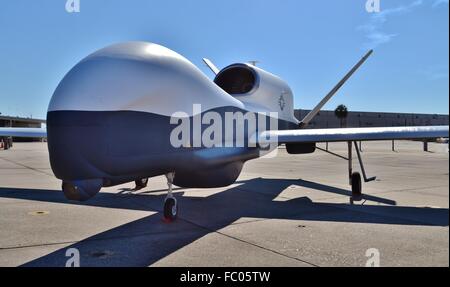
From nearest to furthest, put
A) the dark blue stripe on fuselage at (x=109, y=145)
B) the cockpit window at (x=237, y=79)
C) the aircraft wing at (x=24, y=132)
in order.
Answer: the dark blue stripe on fuselage at (x=109, y=145), the cockpit window at (x=237, y=79), the aircraft wing at (x=24, y=132)

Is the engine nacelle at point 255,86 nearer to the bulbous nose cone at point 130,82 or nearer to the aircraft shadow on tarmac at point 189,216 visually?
the aircraft shadow on tarmac at point 189,216

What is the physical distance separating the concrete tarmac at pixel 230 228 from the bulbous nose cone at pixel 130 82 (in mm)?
2017

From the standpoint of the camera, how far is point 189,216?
7.82 m

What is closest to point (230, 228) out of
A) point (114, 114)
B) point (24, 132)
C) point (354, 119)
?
point (114, 114)

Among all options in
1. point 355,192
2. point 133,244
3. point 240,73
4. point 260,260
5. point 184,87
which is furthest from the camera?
point 240,73

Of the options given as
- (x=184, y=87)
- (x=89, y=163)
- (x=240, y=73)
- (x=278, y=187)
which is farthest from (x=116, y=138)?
(x=278, y=187)

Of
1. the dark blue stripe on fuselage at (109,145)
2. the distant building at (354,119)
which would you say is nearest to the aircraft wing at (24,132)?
the dark blue stripe on fuselage at (109,145)

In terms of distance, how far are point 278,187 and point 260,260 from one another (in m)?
7.57

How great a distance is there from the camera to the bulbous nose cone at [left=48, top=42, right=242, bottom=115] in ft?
16.5

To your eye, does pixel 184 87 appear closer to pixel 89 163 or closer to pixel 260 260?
pixel 89 163

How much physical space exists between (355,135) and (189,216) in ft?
13.7

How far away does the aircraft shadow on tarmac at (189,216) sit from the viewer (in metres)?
5.30

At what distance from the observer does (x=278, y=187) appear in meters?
12.4

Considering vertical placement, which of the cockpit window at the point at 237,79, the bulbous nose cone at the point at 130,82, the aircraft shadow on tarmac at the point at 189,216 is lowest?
the aircraft shadow on tarmac at the point at 189,216
